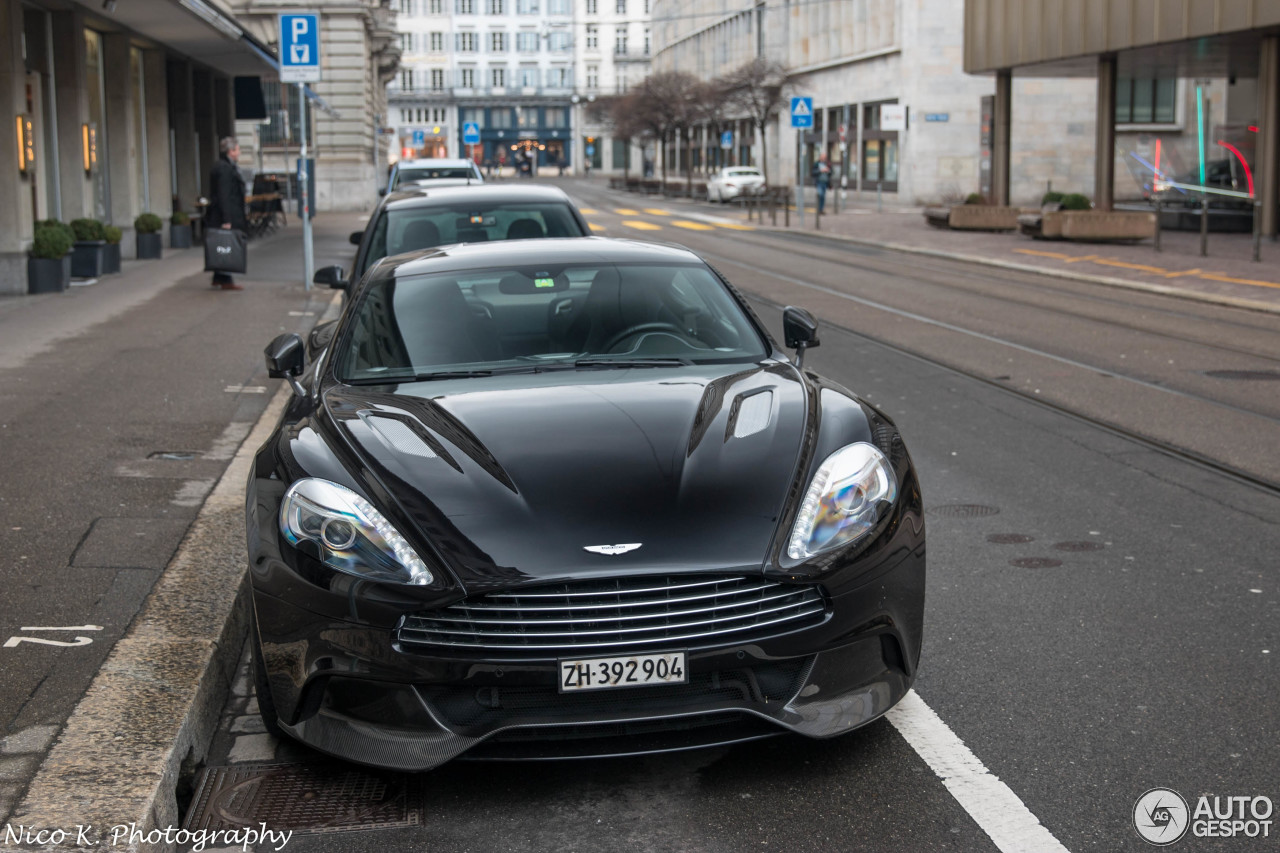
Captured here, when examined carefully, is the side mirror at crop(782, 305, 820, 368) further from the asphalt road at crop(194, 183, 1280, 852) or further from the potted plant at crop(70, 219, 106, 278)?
the potted plant at crop(70, 219, 106, 278)

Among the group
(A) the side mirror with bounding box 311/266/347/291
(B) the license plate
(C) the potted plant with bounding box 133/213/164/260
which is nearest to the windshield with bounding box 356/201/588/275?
(A) the side mirror with bounding box 311/266/347/291

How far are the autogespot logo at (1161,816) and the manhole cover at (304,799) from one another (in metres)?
1.83

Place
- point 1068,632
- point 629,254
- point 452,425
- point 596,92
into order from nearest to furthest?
point 452,425
point 1068,632
point 629,254
point 596,92

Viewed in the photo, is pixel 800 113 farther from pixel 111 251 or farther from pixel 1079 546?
pixel 1079 546

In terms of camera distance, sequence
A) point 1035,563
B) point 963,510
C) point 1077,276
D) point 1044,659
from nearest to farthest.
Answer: point 1044,659, point 1035,563, point 963,510, point 1077,276

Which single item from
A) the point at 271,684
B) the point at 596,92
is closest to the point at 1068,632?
the point at 271,684

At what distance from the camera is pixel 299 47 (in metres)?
18.7

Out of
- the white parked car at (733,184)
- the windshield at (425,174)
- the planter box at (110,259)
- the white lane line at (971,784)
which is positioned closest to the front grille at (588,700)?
the white lane line at (971,784)

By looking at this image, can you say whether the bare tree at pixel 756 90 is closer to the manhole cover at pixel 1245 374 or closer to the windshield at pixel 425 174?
the windshield at pixel 425 174

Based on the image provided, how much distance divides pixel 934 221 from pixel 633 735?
116ft

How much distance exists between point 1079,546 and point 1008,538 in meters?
0.32

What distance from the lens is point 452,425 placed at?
4383 millimetres

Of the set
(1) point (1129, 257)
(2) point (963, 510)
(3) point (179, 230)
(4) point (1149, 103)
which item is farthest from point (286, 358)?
(4) point (1149, 103)

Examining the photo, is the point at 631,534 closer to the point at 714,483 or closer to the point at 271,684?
the point at 714,483
